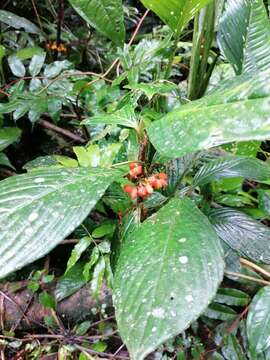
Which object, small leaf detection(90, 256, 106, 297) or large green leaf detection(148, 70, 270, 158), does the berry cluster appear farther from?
small leaf detection(90, 256, 106, 297)

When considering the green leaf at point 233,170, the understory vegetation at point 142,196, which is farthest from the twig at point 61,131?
the green leaf at point 233,170

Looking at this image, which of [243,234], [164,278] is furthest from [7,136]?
[164,278]

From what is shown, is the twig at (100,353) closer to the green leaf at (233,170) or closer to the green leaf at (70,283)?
the green leaf at (70,283)

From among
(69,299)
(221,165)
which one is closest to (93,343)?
(69,299)

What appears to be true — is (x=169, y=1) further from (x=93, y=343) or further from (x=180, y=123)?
(x=93, y=343)

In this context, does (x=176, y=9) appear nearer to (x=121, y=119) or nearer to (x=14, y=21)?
(x=121, y=119)

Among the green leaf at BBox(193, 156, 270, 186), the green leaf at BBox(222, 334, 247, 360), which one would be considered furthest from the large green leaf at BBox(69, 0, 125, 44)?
the green leaf at BBox(222, 334, 247, 360)
